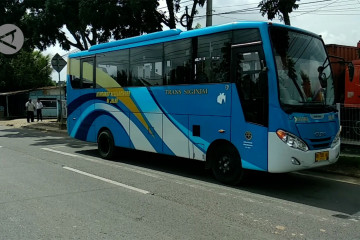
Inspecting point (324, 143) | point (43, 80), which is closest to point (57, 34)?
point (324, 143)

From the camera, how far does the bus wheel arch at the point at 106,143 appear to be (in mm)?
10430

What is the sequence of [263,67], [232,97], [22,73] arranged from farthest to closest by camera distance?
1. [22,73]
2. [232,97]
3. [263,67]

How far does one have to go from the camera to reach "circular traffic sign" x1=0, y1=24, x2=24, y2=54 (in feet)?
67.7

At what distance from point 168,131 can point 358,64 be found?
7061mm

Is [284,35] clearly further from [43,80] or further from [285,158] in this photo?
[43,80]

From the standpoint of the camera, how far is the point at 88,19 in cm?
1541

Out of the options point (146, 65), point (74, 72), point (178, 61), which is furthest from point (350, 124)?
point (74, 72)

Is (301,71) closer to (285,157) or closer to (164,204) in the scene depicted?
(285,157)

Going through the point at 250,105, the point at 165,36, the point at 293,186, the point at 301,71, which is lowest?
the point at 293,186

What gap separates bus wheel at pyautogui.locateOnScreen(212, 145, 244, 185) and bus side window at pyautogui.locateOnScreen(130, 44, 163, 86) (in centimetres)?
229

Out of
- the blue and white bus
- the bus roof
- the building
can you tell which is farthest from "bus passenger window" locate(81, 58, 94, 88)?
the building

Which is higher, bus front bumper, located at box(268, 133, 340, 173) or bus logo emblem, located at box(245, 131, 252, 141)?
bus logo emblem, located at box(245, 131, 252, 141)

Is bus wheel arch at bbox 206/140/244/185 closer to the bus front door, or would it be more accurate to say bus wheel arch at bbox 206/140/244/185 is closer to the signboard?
the bus front door

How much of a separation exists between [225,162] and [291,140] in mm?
1517
